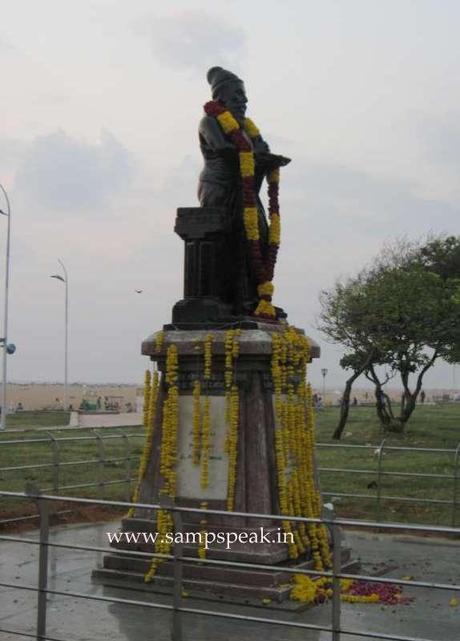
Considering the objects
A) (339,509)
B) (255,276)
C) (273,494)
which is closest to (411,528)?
(273,494)

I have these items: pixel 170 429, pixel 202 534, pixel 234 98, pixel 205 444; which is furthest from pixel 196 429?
pixel 234 98

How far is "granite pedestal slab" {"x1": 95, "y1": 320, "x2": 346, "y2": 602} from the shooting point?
7992 millimetres

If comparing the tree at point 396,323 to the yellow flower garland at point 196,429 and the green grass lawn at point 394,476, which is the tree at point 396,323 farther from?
the yellow flower garland at point 196,429

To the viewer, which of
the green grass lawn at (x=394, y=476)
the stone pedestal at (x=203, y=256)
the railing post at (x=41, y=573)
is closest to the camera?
the railing post at (x=41, y=573)

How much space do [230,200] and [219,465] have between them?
8.90ft

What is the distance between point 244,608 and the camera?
23.9 feet

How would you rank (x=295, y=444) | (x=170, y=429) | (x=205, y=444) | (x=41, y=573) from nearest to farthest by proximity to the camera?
(x=41, y=573) → (x=205, y=444) → (x=170, y=429) → (x=295, y=444)

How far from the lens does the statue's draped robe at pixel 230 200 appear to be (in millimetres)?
9109

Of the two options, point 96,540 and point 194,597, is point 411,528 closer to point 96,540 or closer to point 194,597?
point 194,597

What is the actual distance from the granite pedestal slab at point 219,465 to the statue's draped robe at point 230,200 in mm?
610

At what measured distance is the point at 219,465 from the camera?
8352 mm

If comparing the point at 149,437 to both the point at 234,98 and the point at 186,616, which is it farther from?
the point at 234,98

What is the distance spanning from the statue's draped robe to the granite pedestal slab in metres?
0.61

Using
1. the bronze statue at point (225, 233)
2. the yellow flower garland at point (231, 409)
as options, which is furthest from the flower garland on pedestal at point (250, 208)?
the yellow flower garland at point (231, 409)
